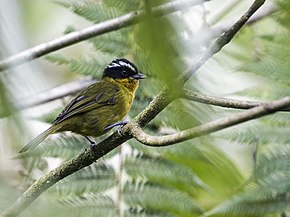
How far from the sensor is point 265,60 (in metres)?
2.36

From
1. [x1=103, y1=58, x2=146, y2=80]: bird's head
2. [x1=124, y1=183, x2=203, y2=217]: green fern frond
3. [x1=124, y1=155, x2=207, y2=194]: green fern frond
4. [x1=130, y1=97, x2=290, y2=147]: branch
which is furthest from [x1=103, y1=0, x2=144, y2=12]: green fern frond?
[x1=103, y1=58, x2=146, y2=80]: bird's head

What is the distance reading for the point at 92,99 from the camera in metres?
2.47

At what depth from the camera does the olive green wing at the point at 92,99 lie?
2335mm

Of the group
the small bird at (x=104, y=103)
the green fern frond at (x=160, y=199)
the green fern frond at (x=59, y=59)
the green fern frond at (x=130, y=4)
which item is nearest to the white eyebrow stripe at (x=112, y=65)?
the small bird at (x=104, y=103)

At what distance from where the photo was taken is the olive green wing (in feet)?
7.66

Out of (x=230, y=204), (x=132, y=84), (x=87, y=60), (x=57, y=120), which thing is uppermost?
(x=87, y=60)

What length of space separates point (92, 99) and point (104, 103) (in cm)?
5

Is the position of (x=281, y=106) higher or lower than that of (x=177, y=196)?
lower

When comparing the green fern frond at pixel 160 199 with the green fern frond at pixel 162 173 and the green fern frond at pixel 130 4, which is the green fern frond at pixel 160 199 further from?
the green fern frond at pixel 130 4

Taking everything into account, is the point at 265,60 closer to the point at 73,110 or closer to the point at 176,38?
the point at 73,110

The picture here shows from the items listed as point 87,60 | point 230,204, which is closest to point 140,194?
point 230,204

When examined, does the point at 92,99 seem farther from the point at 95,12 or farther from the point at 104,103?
the point at 95,12

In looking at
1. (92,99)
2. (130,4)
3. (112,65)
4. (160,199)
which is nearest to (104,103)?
(92,99)

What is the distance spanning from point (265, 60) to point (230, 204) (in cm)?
66
